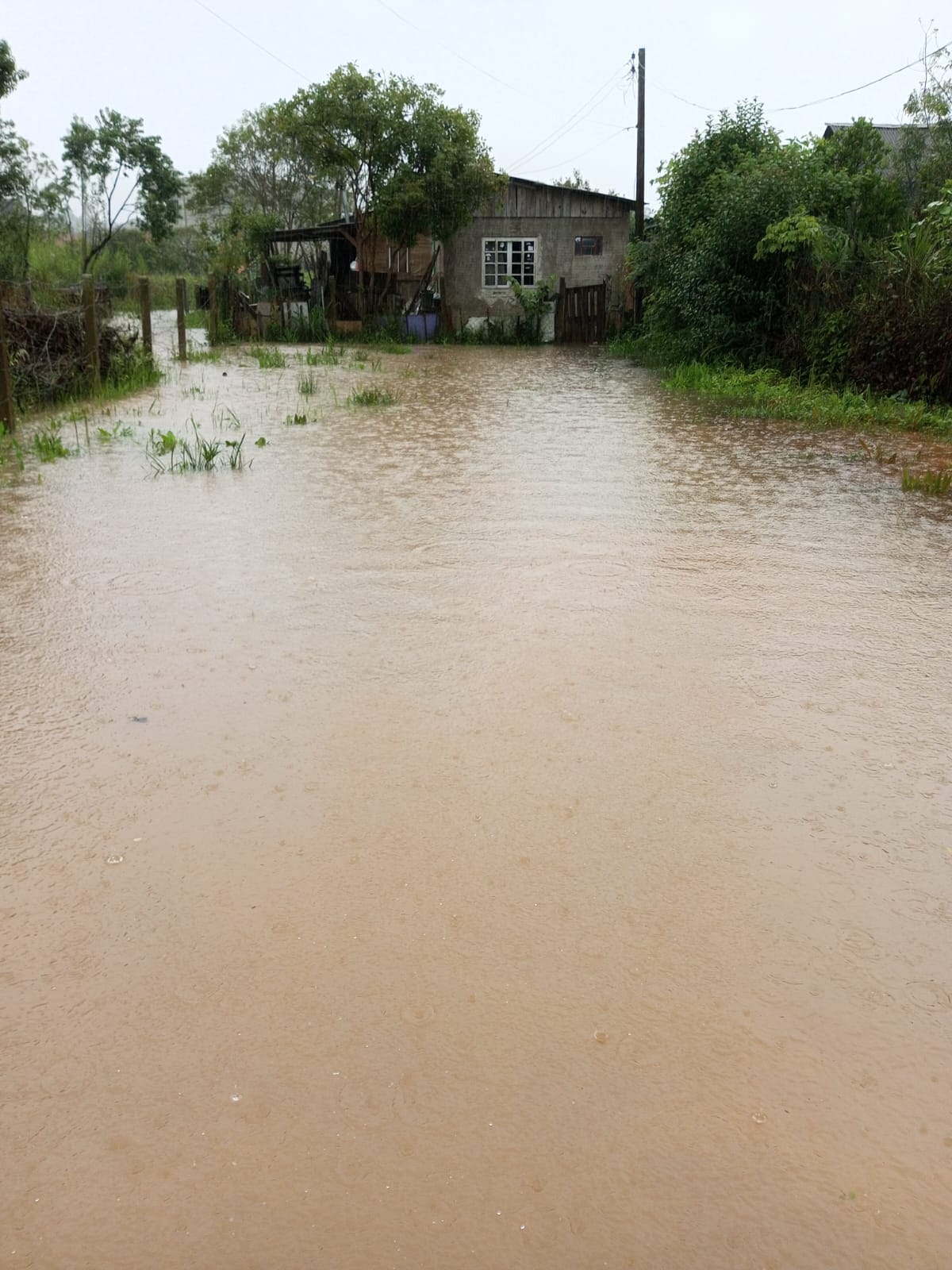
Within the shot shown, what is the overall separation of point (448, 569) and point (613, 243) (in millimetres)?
21420

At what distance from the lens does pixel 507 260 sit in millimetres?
24688

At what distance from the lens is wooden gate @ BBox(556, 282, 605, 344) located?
75.4 feet

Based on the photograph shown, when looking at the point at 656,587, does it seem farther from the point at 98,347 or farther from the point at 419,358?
the point at 419,358

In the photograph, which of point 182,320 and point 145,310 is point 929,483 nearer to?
point 145,310

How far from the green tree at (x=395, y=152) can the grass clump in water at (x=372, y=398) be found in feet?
35.2

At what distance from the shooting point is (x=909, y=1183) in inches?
75.9

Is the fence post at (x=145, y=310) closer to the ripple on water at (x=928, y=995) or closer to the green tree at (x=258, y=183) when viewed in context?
the ripple on water at (x=928, y=995)

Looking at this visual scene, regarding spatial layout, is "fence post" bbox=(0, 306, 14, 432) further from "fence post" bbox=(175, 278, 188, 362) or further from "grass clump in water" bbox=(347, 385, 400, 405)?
"fence post" bbox=(175, 278, 188, 362)

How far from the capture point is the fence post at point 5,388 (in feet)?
29.2

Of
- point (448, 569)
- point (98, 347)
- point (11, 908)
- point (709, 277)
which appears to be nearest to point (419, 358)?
point (709, 277)

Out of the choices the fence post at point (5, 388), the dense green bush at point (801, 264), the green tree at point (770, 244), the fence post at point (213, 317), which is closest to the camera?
the fence post at point (5, 388)

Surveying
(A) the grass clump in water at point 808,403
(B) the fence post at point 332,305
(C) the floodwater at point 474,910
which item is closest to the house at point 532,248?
(B) the fence post at point 332,305

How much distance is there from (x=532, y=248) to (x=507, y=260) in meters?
0.64

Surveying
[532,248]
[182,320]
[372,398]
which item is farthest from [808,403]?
[532,248]
